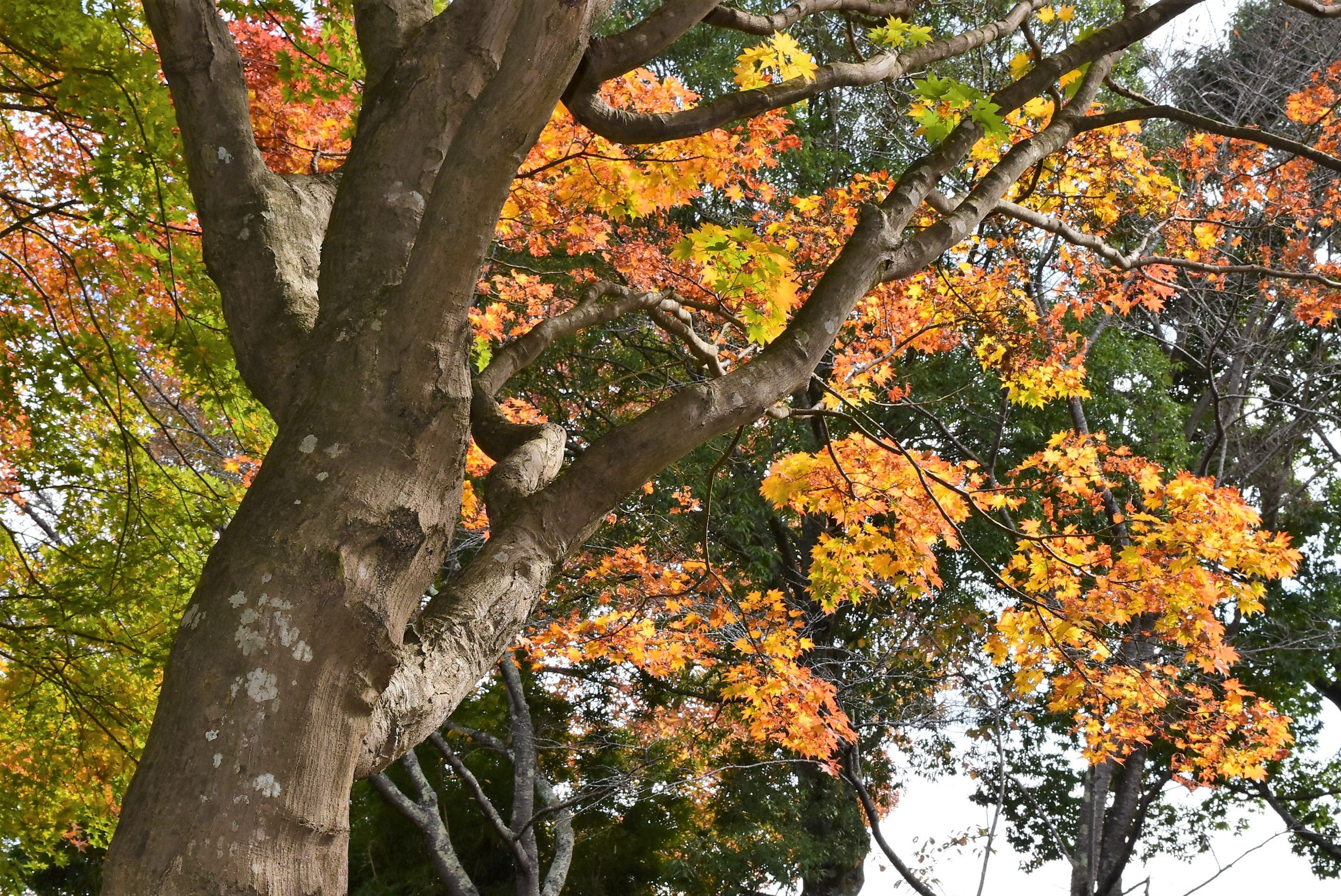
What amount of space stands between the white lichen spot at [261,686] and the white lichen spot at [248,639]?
0.04m

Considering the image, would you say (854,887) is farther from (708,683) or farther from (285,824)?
(285,824)

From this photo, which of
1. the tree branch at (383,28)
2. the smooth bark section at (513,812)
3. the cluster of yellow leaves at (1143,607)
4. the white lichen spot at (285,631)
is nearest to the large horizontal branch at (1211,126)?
the cluster of yellow leaves at (1143,607)

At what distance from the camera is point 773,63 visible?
4.72 meters

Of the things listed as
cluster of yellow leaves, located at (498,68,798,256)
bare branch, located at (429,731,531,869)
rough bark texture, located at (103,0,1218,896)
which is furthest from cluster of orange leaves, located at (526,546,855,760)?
rough bark texture, located at (103,0,1218,896)

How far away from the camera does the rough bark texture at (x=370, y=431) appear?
5.33 feet

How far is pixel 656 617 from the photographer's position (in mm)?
9453

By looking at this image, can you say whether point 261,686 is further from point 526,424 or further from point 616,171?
point 616,171

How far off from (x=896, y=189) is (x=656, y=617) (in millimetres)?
6653

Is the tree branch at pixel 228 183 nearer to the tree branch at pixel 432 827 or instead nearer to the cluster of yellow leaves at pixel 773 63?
the cluster of yellow leaves at pixel 773 63

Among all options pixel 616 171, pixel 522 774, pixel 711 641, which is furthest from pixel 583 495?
pixel 522 774

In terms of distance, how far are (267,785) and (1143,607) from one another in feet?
21.3

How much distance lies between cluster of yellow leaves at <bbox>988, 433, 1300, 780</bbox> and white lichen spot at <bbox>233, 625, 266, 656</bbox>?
3655mm

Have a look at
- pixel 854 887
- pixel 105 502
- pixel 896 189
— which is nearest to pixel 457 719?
pixel 854 887

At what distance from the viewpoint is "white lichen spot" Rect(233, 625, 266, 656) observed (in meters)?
1.67
